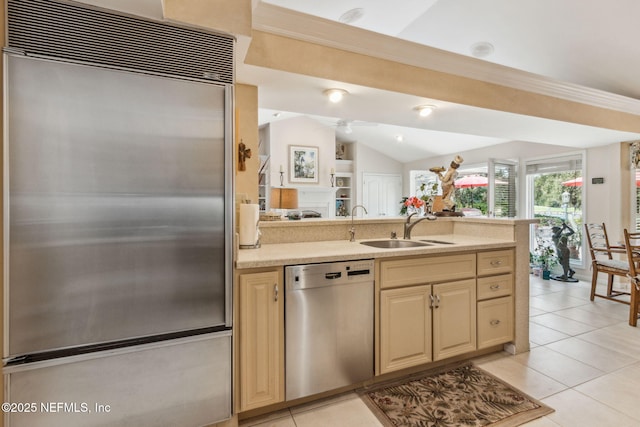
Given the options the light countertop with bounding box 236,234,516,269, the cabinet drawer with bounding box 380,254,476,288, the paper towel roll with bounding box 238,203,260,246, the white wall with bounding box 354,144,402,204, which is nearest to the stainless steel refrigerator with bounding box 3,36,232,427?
the light countertop with bounding box 236,234,516,269

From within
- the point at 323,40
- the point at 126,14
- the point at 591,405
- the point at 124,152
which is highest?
the point at 323,40

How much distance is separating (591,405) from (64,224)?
3.10 metres

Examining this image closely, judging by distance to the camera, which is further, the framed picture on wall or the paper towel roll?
the framed picture on wall

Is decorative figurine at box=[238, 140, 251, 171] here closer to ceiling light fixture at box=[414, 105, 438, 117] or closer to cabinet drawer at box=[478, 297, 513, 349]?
ceiling light fixture at box=[414, 105, 438, 117]

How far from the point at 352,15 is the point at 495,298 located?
3200 mm

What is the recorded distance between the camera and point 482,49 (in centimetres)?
387

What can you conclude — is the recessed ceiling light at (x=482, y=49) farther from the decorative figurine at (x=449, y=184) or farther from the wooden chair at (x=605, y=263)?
the wooden chair at (x=605, y=263)

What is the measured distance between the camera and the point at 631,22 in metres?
2.95

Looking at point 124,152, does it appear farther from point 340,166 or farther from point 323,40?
point 340,166

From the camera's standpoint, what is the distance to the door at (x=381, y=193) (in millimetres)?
8320

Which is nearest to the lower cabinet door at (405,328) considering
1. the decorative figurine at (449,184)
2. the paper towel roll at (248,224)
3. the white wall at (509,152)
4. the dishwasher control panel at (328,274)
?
the dishwasher control panel at (328,274)

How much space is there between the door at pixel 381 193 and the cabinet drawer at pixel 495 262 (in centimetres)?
564

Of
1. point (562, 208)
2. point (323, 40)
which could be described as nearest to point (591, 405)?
point (323, 40)

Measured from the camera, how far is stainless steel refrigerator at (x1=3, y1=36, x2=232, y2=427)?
1295 millimetres
